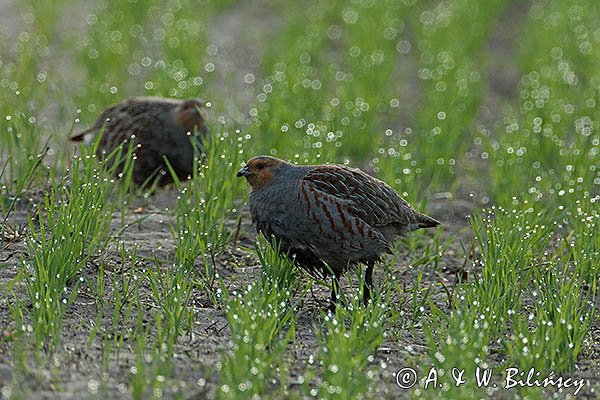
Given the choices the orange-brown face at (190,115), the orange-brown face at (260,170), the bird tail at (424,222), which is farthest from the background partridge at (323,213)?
the orange-brown face at (190,115)

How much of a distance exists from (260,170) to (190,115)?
1.35 metres

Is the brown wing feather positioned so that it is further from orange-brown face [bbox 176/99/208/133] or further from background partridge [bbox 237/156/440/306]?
orange-brown face [bbox 176/99/208/133]

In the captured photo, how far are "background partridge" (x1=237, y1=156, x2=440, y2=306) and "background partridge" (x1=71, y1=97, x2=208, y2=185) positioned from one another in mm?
1320

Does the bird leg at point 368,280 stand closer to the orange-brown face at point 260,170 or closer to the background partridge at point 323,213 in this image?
the background partridge at point 323,213

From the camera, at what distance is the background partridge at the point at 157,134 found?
206 inches

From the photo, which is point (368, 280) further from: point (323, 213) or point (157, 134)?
point (157, 134)

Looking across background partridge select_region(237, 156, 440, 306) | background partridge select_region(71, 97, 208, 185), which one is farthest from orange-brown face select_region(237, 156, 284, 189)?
background partridge select_region(71, 97, 208, 185)

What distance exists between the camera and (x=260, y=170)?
4.01 metres

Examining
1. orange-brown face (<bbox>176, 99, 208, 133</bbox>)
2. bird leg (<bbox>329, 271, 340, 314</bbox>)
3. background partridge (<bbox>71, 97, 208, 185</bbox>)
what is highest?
orange-brown face (<bbox>176, 99, 208, 133</bbox>)

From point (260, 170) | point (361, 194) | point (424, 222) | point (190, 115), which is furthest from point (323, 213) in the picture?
point (190, 115)

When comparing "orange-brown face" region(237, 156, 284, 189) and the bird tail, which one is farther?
the bird tail

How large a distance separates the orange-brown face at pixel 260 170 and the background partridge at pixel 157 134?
48.6 inches

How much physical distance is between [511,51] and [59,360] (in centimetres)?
712

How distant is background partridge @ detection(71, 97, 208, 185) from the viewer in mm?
5238
